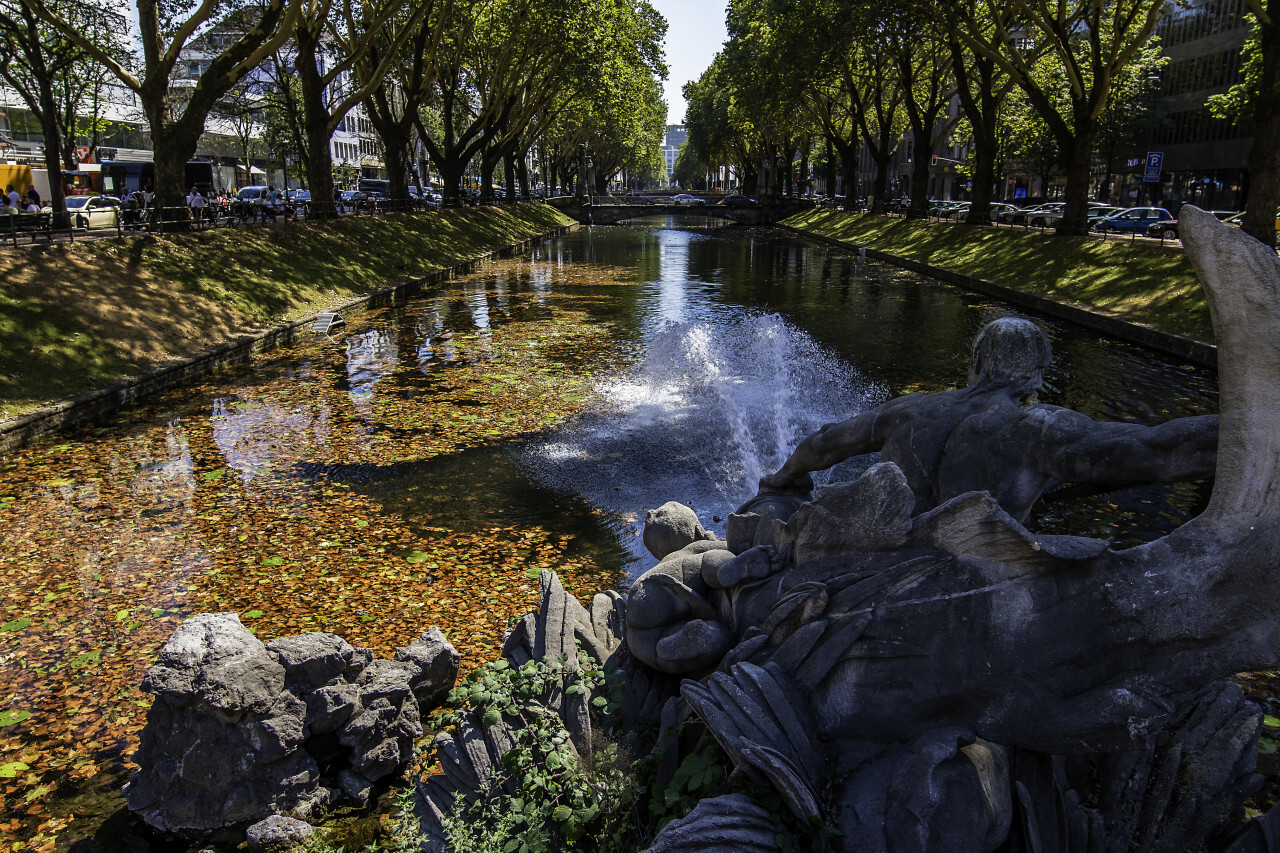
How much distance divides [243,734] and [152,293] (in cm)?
1574

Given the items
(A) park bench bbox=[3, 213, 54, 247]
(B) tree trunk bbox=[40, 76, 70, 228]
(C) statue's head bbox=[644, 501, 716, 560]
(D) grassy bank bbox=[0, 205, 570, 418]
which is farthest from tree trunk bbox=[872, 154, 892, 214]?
(C) statue's head bbox=[644, 501, 716, 560]

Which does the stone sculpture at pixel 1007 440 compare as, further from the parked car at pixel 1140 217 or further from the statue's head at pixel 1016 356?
the parked car at pixel 1140 217

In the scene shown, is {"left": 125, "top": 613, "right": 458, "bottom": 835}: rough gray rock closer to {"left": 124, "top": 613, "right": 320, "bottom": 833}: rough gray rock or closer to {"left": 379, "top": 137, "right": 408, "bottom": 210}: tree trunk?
{"left": 124, "top": 613, "right": 320, "bottom": 833}: rough gray rock

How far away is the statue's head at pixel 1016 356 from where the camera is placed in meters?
3.54

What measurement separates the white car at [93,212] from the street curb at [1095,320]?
88.2 ft

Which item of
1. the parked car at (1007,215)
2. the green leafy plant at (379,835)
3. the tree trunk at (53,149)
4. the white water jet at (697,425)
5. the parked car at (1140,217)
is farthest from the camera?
the parked car at (1007,215)

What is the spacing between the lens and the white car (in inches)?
1124

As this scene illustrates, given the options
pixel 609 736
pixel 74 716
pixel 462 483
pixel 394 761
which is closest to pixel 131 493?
pixel 462 483

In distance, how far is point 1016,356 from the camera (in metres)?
3.56

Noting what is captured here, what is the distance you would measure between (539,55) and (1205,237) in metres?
39.0

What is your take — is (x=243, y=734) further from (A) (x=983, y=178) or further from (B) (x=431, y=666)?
(A) (x=983, y=178)

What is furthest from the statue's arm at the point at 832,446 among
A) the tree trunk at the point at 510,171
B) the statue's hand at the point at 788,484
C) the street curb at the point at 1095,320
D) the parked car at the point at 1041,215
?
the tree trunk at the point at 510,171

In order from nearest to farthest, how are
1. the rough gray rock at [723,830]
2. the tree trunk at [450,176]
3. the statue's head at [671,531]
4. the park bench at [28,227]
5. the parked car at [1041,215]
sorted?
1. the rough gray rock at [723,830]
2. the statue's head at [671,531]
3. the park bench at [28,227]
4. the tree trunk at [450,176]
5. the parked car at [1041,215]

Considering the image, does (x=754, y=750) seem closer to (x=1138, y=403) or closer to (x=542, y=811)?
(x=542, y=811)
